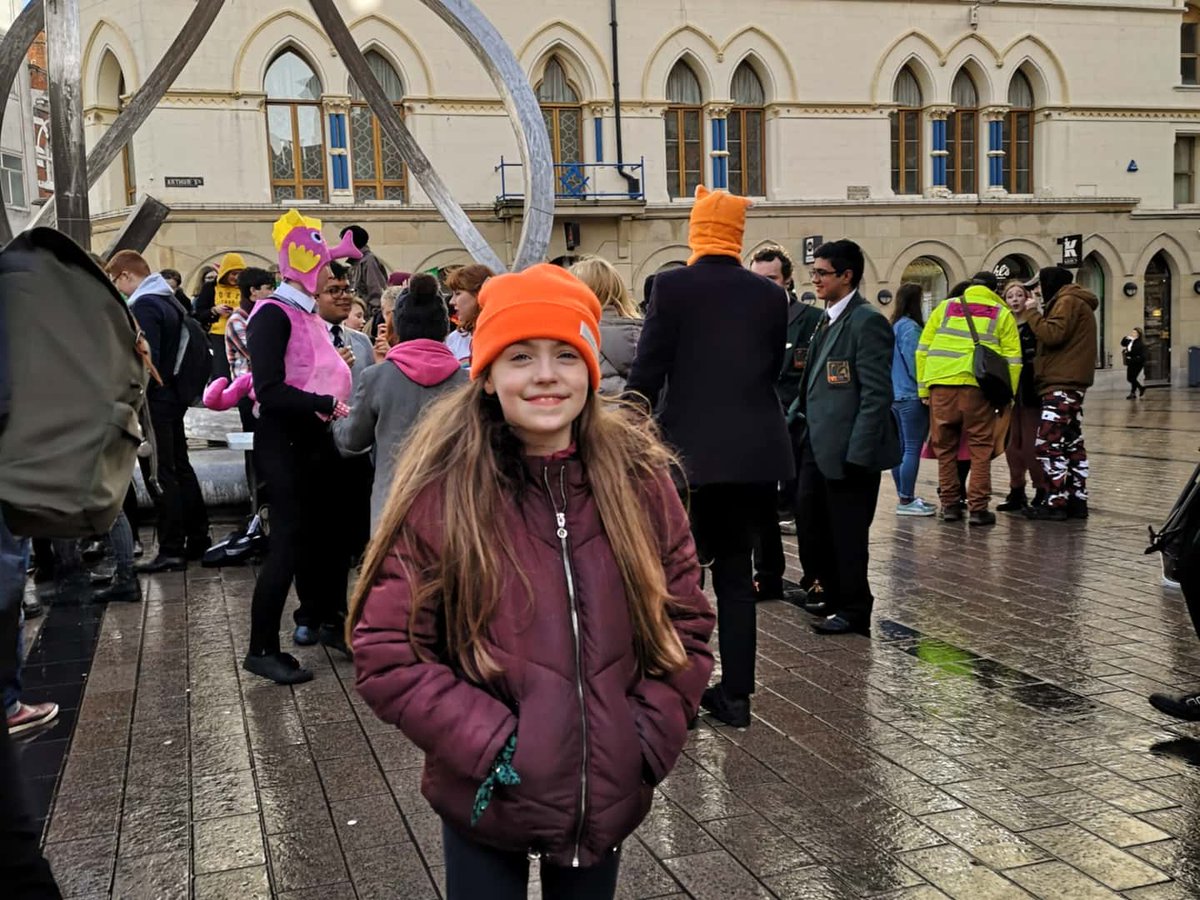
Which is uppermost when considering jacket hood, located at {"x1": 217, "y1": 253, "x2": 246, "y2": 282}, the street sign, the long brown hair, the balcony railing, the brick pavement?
the balcony railing

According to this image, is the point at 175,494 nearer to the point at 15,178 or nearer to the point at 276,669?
the point at 276,669

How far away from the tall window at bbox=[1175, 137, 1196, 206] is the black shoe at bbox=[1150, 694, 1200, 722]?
28352 millimetres

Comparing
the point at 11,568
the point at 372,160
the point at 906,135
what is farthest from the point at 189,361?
the point at 906,135

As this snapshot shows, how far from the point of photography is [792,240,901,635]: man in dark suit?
566 cm

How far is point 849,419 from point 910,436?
4523 millimetres

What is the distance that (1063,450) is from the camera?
9.16 metres

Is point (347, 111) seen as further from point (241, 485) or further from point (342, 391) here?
point (342, 391)

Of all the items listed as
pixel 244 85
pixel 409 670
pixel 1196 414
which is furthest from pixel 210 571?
pixel 1196 414

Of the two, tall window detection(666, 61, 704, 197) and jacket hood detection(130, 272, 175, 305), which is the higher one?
tall window detection(666, 61, 704, 197)

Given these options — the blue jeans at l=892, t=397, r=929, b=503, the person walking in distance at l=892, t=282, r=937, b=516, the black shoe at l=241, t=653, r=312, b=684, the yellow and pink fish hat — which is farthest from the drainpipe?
the black shoe at l=241, t=653, r=312, b=684

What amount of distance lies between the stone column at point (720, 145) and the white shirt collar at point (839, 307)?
1942 cm

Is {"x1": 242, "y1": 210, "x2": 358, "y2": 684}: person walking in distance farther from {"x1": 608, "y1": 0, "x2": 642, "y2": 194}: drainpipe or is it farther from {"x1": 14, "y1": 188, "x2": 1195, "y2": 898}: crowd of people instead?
{"x1": 608, "y1": 0, "x2": 642, "y2": 194}: drainpipe

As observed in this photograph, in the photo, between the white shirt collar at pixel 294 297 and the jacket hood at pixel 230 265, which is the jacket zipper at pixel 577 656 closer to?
the white shirt collar at pixel 294 297

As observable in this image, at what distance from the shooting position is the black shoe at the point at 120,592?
677 cm
